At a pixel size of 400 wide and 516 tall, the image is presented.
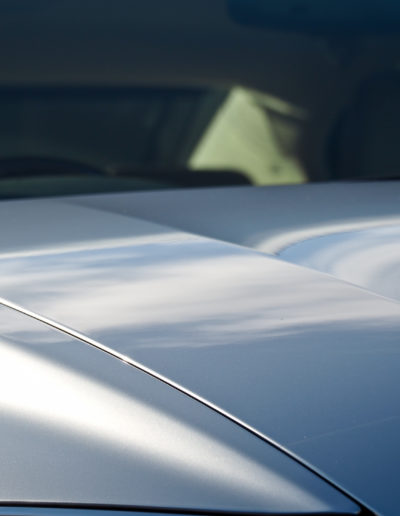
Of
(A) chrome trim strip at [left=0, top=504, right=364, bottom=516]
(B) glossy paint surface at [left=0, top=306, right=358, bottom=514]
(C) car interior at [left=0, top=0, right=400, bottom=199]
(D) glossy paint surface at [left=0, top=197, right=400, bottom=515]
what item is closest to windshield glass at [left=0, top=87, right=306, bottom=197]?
(C) car interior at [left=0, top=0, right=400, bottom=199]

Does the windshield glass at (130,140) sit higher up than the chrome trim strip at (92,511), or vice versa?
Result: the windshield glass at (130,140)

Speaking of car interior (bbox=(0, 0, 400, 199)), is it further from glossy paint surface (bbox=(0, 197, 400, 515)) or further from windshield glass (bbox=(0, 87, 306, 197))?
glossy paint surface (bbox=(0, 197, 400, 515))

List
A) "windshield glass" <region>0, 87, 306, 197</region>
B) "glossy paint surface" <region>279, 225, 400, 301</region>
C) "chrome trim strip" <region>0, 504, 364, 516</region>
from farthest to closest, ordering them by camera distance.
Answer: "windshield glass" <region>0, 87, 306, 197</region> → "glossy paint surface" <region>279, 225, 400, 301</region> → "chrome trim strip" <region>0, 504, 364, 516</region>

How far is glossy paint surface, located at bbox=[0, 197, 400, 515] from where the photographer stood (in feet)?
3.58

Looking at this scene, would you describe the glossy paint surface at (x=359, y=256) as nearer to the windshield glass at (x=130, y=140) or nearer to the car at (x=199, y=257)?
the car at (x=199, y=257)

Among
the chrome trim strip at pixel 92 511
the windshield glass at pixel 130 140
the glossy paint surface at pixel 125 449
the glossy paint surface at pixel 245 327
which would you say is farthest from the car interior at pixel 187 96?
the chrome trim strip at pixel 92 511

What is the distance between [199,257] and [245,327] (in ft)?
0.85

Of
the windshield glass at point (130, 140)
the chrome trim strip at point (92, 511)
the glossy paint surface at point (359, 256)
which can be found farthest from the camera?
the windshield glass at point (130, 140)

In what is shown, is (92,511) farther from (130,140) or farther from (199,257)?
(130,140)

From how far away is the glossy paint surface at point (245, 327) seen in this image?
1.09 metres

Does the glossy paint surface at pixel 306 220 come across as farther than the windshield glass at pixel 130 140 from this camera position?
No

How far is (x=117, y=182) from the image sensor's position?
6.66ft

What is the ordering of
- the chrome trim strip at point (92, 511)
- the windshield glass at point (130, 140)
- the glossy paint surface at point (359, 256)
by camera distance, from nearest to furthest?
the chrome trim strip at point (92, 511)
the glossy paint surface at point (359, 256)
the windshield glass at point (130, 140)

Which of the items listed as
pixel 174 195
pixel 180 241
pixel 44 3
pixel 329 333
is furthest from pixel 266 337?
pixel 44 3
